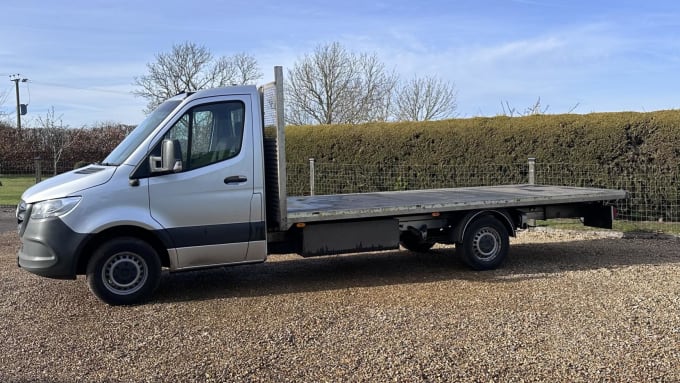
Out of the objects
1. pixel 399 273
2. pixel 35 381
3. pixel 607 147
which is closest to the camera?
pixel 35 381

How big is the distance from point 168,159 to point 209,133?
1.94 ft

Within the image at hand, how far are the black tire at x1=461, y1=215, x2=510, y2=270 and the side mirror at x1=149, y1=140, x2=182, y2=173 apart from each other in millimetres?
3846

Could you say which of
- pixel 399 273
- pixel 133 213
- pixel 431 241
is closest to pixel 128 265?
pixel 133 213

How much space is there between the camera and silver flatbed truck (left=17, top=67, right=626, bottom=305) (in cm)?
640

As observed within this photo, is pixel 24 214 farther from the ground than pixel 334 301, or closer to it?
farther from the ground

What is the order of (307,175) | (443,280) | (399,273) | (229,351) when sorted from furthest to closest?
(307,175), (399,273), (443,280), (229,351)

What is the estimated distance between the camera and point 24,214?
657cm

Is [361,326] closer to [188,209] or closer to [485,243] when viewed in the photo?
[188,209]

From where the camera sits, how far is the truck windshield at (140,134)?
22.2ft

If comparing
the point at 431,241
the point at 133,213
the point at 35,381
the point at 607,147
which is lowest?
the point at 35,381

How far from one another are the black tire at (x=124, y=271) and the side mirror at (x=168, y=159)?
0.85 m

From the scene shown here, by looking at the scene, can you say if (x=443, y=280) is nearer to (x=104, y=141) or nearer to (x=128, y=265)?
(x=128, y=265)

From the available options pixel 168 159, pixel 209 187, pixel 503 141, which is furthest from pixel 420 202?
pixel 503 141

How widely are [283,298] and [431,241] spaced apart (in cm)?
261
